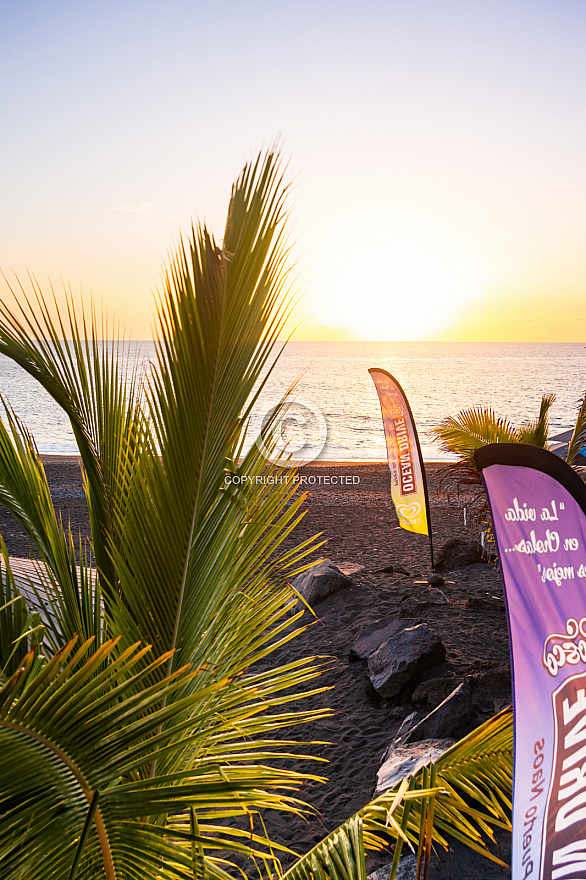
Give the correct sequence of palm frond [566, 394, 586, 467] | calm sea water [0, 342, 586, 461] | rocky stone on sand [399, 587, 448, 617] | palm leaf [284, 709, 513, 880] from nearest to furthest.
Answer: palm leaf [284, 709, 513, 880]
palm frond [566, 394, 586, 467]
rocky stone on sand [399, 587, 448, 617]
calm sea water [0, 342, 586, 461]

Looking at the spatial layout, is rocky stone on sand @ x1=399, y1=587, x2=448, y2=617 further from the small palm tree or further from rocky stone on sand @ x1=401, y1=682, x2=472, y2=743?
rocky stone on sand @ x1=401, y1=682, x2=472, y2=743

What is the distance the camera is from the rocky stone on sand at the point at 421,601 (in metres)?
7.48

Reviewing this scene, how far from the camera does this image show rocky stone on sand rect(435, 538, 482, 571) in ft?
31.1

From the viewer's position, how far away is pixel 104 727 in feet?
4.05

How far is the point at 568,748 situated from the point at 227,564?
60.9 inches

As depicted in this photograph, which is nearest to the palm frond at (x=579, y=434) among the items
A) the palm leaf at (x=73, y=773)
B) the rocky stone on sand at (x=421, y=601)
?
the rocky stone on sand at (x=421, y=601)

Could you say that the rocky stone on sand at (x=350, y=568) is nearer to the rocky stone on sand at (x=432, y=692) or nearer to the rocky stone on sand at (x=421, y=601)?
the rocky stone on sand at (x=421, y=601)

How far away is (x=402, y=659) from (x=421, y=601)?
6.44 ft

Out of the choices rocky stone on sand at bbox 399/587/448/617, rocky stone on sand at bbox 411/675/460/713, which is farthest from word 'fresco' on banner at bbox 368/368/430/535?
rocky stone on sand at bbox 411/675/460/713

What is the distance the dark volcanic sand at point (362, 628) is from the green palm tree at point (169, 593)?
74.1 inches

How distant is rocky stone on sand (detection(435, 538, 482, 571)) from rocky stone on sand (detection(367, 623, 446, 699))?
343 centimetres

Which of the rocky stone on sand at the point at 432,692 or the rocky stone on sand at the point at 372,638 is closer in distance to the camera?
the rocky stone on sand at the point at 432,692

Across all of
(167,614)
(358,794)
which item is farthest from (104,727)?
(358,794)

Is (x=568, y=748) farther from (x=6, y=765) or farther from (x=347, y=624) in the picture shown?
(x=347, y=624)
